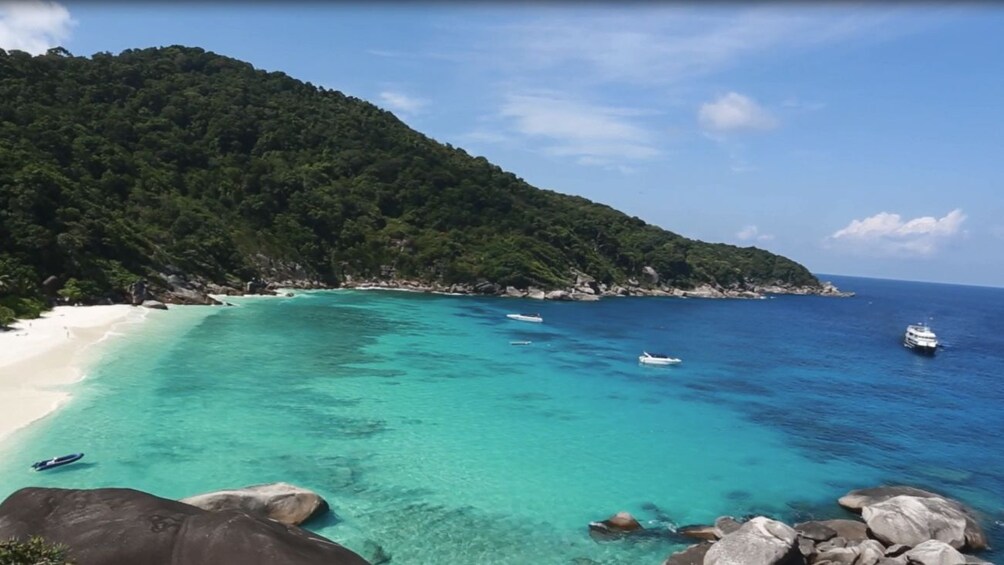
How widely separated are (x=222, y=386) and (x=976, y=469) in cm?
3767

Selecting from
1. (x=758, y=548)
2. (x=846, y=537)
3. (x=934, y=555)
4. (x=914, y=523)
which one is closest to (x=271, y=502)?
(x=758, y=548)

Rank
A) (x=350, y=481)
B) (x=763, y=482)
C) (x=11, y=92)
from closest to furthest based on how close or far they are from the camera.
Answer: (x=350, y=481)
(x=763, y=482)
(x=11, y=92)

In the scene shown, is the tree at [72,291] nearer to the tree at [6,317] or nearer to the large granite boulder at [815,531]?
the tree at [6,317]

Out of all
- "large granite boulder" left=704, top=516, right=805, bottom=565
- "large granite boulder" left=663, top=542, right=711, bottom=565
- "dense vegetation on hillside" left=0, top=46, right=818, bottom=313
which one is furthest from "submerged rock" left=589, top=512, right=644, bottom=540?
"dense vegetation on hillside" left=0, top=46, right=818, bottom=313

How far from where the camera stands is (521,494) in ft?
67.6

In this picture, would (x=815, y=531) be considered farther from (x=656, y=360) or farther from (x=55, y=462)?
(x=656, y=360)

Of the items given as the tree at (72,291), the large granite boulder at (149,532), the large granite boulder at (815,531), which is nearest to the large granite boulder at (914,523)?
the large granite boulder at (815,531)

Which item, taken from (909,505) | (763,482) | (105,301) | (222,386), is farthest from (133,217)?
(909,505)

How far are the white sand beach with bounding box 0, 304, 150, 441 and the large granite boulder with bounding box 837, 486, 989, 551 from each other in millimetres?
30444

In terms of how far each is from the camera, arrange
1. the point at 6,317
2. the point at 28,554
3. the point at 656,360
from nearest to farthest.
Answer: the point at 28,554
the point at 6,317
the point at 656,360

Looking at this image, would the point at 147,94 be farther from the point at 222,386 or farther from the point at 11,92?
the point at 222,386

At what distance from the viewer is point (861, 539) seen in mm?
17875

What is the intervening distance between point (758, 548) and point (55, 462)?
21191 mm

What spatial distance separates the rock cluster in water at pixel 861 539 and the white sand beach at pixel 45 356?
79.0 ft
